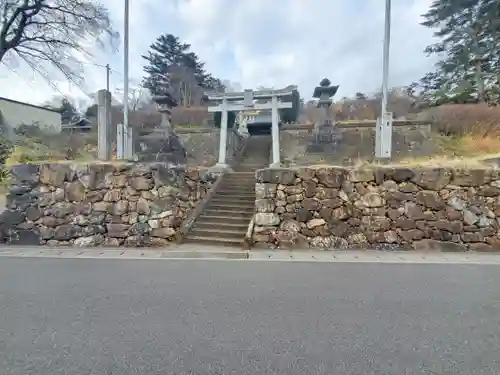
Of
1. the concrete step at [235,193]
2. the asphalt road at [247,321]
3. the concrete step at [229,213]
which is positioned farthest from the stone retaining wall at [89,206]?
the concrete step at [235,193]

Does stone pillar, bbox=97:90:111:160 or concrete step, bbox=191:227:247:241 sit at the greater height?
stone pillar, bbox=97:90:111:160

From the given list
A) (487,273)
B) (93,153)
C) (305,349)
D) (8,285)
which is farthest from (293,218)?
(93,153)

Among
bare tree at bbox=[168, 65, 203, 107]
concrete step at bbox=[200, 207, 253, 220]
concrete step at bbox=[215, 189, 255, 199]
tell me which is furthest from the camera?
bare tree at bbox=[168, 65, 203, 107]

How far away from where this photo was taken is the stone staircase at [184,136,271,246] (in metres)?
7.59

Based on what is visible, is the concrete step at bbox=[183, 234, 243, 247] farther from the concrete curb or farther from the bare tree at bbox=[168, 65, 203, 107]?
the bare tree at bbox=[168, 65, 203, 107]

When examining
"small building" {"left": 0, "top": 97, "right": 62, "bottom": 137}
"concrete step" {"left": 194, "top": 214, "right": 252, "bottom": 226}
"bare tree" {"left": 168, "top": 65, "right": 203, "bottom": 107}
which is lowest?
"concrete step" {"left": 194, "top": 214, "right": 252, "bottom": 226}

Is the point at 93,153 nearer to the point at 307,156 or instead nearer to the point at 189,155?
the point at 189,155

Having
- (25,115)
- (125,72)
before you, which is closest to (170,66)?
(25,115)

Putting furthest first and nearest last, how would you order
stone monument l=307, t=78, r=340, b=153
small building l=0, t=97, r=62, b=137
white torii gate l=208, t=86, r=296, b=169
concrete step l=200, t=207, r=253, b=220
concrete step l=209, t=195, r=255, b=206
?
small building l=0, t=97, r=62, b=137
stone monument l=307, t=78, r=340, b=153
white torii gate l=208, t=86, r=296, b=169
concrete step l=209, t=195, r=255, b=206
concrete step l=200, t=207, r=253, b=220

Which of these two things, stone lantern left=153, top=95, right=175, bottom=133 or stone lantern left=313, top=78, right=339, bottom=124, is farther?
stone lantern left=153, top=95, right=175, bottom=133

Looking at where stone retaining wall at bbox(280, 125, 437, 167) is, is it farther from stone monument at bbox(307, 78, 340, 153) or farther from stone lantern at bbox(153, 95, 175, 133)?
stone lantern at bbox(153, 95, 175, 133)

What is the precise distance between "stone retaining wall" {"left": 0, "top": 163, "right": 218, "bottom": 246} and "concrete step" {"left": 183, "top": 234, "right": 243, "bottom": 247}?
0.38 m

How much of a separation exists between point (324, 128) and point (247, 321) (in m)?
14.0

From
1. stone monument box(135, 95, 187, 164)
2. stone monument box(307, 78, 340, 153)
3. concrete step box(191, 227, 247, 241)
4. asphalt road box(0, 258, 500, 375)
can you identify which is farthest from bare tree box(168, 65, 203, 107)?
asphalt road box(0, 258, 500, 375)
